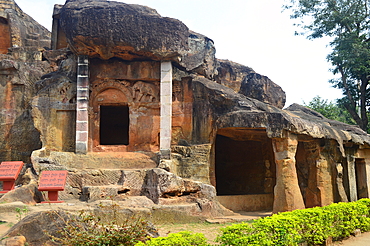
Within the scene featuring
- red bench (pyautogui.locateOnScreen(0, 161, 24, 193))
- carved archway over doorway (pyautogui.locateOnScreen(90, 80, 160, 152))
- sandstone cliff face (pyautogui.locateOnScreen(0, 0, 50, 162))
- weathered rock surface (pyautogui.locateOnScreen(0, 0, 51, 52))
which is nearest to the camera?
red bench (pyautogui.locateOnScreen(0, 161, 24, 193))

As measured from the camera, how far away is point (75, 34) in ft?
40.6

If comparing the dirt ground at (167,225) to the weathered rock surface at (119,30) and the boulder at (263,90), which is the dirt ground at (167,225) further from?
the boulder at (263,90)

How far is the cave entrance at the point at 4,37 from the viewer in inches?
773

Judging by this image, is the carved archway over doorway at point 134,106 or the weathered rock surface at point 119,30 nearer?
the weathered rock surface at point 119,30

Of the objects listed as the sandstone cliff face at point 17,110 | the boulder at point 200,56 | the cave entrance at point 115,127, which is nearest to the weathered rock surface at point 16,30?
the sandstone cliff face at point 17,110

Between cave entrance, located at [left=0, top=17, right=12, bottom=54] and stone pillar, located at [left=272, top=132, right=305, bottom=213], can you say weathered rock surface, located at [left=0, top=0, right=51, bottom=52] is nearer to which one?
cave entrance, located at [left=0, top=17, right=12, bottom=54]

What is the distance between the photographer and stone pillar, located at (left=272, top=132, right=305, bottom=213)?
10812 millimetres

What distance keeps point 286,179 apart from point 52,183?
6216 mm

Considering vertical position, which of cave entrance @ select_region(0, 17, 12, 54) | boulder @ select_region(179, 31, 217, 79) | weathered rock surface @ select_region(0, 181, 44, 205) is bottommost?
weathered rock surface @ select_region(0, 181, 44, 205)

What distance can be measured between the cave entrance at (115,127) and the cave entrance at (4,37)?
20.9 ft

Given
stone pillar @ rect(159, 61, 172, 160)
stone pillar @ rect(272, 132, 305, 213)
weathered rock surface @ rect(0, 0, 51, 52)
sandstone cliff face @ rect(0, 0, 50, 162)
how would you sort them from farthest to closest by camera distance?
weathered rock surface @ rect(0, 0, 51, 52) < sandstone cliff face @ rect(0, 0, 50, 162) < stone pillar @ rect(159, 61, 172, 160) < stone pillar @ rect(272, 132, 305, 213)

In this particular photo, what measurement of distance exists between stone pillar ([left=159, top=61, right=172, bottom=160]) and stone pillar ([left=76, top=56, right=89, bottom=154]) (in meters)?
2.50

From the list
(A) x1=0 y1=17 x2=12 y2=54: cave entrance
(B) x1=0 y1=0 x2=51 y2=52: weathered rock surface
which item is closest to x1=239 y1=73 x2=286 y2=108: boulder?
(B) x1=0 y1=0 x2=51 y2=52: weathered rock surface

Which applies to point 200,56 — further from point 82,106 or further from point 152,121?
point 82,106
